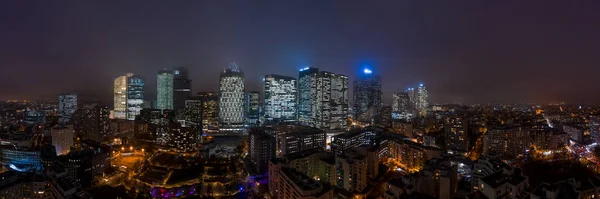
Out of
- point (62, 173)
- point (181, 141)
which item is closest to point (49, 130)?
point (181, 141)

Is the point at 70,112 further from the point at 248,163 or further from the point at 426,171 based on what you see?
the point at 426,171

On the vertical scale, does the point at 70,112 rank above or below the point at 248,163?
above

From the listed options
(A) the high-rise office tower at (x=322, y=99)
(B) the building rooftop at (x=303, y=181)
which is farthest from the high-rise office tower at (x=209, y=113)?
(B) the building rooftop at (x=303, y=181)

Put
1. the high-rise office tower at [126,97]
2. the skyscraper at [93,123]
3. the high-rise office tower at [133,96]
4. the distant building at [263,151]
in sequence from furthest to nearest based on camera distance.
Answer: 1. the high-rise office tower at [126,97]
2. the high-rise office tower at [133,96]
3. the skyscraper at [93,123]
4. the distant building at [263,151]

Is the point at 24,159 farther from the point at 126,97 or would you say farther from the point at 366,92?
the point at 366,92

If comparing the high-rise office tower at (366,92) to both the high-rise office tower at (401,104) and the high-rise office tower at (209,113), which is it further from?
the high-rise office tower at (209,113)

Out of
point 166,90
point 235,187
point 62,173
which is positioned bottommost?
point 235,187

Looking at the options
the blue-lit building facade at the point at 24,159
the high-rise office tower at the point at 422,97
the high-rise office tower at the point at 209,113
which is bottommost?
the blue-lit building facade at the point at 24,159
